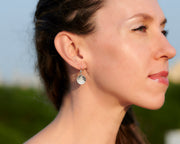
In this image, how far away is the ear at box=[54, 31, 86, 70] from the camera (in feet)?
9.57

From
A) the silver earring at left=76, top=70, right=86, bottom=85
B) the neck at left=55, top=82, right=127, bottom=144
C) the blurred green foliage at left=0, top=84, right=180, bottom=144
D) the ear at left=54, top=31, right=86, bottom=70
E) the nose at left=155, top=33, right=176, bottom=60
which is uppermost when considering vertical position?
the ear at left=54, top=31, right=86, bottom=70

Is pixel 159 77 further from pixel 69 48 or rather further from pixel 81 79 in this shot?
pixel 69 48

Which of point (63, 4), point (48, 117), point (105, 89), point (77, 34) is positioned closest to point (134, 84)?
point (105, 89)

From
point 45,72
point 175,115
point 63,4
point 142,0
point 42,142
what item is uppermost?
point 63,4

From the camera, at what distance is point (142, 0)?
9.34 feet

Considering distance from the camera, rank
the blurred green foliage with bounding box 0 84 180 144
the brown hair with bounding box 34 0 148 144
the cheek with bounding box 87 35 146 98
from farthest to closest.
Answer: the blurred green foliage with bounding box 0 84 180 144
the brown hair with bounding box 34 0 148 144
the cheek with bounding box 87 35 146 98

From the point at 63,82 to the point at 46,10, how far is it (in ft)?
2.21

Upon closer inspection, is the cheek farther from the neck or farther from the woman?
the neck

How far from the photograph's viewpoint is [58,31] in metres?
3.02

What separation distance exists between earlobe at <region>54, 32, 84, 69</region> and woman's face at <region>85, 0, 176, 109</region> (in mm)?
119

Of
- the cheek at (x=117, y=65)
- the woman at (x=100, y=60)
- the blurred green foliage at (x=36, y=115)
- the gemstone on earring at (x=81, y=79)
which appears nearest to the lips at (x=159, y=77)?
the woman at (x=100, y=60)

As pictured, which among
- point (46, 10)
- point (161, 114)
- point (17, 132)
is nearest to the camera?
point (46, 10)

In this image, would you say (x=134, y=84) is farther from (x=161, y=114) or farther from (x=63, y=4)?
(x=161, y=114)

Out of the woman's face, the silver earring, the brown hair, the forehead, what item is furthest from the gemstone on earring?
the forehead
